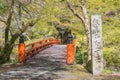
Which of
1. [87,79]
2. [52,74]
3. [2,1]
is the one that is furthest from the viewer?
[2,1]

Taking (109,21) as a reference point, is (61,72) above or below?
below

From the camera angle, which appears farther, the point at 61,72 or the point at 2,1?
the point at 2,1

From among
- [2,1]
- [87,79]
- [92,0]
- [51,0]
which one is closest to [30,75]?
[87,79]

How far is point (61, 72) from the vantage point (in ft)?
39.9

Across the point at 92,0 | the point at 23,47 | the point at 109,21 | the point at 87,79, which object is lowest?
the point at 87,79

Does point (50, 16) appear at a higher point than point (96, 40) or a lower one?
higher

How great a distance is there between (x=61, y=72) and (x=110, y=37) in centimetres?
826

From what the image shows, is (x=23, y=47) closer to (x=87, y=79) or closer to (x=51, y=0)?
(x=51, y=0)

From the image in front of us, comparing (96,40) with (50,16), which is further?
(50,16)

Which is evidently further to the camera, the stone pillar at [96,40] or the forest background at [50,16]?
the forest background at [50,16]

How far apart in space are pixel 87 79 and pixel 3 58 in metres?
6.52

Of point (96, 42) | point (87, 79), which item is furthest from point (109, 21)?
point (87, 79)

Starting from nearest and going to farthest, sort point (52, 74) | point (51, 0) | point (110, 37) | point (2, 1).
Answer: point (52, 74) < point (2, 1) < point (51, 0) < point (110, 37)

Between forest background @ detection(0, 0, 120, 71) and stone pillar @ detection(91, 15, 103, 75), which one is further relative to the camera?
forest background @ detection(0, 0, 120, 71)
